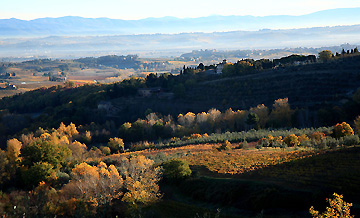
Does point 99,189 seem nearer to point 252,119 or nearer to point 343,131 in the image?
point 343,131

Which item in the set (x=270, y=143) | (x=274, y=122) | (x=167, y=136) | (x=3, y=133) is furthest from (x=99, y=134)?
(x=270, y=143)

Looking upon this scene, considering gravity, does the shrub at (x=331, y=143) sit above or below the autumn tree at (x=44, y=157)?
above

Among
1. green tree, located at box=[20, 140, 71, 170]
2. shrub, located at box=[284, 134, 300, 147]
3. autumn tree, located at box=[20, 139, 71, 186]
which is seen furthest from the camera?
shrub, located at box=[284, 134, 300, 147]

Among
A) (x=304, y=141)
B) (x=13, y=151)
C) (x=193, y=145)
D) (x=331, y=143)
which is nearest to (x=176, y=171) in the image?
(x=331, y=143)

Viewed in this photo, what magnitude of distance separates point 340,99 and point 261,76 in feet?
54.5

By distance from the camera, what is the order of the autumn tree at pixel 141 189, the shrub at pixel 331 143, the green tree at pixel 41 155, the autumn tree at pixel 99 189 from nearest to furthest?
1. the autumn tree at pixel 99 189
2. the autumn tree at pixel 141 189
3. the shrub at pixel 331 143
4. the green tree at pixel 41 155

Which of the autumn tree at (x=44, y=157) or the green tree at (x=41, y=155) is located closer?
the autumn tree at (x=44, y=157)

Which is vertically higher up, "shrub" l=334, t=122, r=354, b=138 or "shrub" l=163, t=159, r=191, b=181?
"shrub" l=334, t=122, r=354, b=138

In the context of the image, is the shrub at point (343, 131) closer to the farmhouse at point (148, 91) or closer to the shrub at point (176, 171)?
the shrub at point (176, 171)

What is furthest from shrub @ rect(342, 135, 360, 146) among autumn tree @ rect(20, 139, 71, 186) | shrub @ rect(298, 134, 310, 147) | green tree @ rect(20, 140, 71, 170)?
green tree @ rect(20, 140, 71, 170)

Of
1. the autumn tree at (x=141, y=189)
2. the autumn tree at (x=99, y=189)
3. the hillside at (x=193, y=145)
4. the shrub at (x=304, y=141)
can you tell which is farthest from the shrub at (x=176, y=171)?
the shrub at (x=304, y=141)

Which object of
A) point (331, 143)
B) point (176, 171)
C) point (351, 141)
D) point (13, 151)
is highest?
point (351, 141)

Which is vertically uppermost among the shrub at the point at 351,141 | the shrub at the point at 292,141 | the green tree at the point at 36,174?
the shrub at the point at 351,141

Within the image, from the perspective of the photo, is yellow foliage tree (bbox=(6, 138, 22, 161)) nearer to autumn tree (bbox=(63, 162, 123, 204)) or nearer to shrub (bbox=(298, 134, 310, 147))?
autumn tree (bbox=(63, 162, 123, 204))
